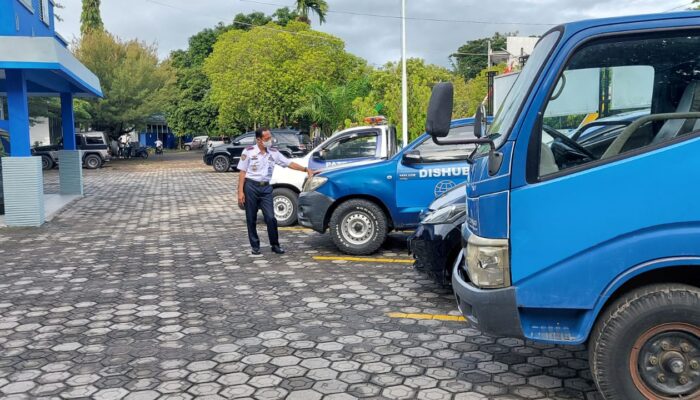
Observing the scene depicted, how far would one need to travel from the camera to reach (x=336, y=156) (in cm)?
1068

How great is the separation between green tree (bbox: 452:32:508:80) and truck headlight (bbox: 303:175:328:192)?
57741 millimetres

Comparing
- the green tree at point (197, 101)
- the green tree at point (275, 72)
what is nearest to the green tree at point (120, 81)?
the green tree at point (275, 72)

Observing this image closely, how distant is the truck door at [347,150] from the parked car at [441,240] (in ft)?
14.2

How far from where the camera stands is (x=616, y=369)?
125 inches

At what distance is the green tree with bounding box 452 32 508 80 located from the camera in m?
65.7

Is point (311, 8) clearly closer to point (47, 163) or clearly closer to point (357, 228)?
point (47, 163)

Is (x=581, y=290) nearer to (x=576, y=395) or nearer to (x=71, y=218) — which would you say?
(x=576, y=395)

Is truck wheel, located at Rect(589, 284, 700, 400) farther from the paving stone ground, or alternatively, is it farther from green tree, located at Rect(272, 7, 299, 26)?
green tree, located at Rect(272, 7, 299, 26)

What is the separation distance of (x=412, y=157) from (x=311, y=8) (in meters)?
45.5

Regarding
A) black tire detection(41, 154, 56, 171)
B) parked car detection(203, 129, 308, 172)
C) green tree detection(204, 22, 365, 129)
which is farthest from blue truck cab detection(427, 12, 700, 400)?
green tree detection(204, 22, 365, 129)

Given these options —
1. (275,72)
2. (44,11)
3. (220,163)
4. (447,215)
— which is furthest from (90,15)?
(447,215)

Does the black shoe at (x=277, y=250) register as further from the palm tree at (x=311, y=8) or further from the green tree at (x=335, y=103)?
the palm tree at (x=311, y=8)

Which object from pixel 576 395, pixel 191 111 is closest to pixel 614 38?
pixel 576 395

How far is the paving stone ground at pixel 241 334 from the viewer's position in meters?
3.94
